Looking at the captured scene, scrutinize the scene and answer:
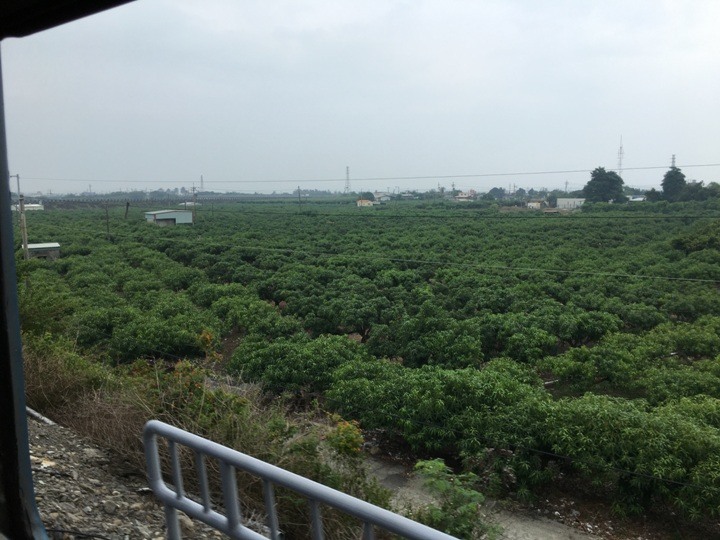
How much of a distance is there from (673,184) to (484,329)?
46.0 feet

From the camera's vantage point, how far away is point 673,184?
78.9ft

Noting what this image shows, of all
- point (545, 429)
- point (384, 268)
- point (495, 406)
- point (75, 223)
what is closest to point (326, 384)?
point (495, 406)

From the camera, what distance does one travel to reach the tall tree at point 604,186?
2652cm

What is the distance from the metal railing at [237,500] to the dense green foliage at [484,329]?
323 cm

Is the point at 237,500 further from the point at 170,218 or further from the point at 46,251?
the point at 170,218

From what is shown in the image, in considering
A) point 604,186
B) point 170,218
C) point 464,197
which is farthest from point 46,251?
point 464,197

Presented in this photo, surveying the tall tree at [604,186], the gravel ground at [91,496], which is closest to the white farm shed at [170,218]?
the tall tree at [604,186]

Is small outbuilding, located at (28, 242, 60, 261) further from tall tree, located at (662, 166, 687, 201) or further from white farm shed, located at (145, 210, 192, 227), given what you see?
tall tree, located at (662, 166, 687, 201)

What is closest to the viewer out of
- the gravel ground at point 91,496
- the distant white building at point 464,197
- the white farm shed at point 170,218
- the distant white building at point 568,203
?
the gravel ground at point 91,496

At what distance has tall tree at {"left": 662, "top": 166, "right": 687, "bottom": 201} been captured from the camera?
23.6 metres

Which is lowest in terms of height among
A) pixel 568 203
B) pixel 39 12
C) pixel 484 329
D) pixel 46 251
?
pixel 484 329

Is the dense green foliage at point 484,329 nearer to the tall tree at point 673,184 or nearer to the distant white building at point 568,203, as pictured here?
the tall tree at point 673,184

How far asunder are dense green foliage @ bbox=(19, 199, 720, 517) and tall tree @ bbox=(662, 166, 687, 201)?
1.44ft

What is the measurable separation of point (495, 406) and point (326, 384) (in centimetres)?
376
